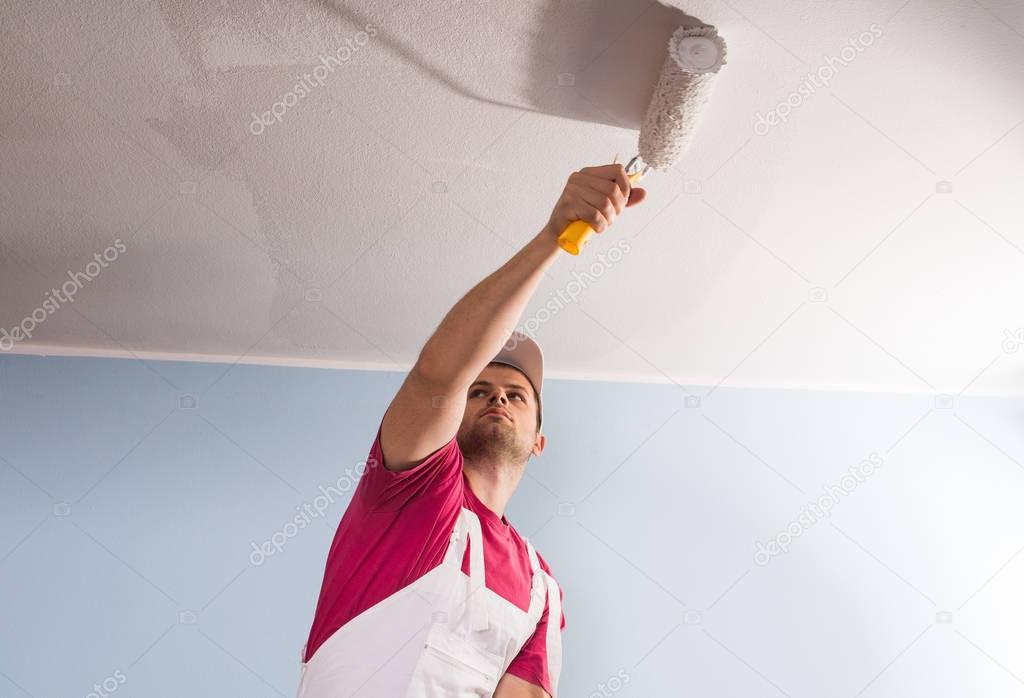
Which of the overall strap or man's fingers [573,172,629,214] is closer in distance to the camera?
man's fingers [573,172,629,214]

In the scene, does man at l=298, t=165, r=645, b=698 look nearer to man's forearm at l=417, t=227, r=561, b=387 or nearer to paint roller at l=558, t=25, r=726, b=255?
man's forearm at l=417, t=227, r=561, b=387

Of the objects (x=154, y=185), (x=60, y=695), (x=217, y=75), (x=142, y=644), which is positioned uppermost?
(x=217, y=75)

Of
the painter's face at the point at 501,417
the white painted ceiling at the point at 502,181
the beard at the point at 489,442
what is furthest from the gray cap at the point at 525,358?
the white painted ceiling at the point at 502,181

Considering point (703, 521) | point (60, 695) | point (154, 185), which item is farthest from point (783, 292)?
point (60, 695)

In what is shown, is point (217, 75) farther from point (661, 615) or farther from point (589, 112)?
point (661, 615)

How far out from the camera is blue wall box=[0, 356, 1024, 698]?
206 cm

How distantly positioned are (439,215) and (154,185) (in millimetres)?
535

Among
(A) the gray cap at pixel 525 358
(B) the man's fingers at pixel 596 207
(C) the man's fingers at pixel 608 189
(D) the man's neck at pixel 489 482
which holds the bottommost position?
(D) the man's neck at pixel 489 482

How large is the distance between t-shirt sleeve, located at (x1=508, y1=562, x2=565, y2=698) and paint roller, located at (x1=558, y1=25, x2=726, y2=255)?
789 mm

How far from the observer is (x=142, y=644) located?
2027 millimetres

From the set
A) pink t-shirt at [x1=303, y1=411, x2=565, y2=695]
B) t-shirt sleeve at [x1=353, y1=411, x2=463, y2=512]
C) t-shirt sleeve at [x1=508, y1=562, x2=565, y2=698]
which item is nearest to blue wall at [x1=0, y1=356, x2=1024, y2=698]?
t-shirt sleeve at [x1=508, y1=562, x2=565, y2=698]

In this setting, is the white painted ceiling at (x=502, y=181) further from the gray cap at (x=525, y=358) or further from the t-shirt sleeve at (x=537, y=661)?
the t-shirt sleeve at (x=537, y=661)

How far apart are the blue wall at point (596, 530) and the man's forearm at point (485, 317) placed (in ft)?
4.47

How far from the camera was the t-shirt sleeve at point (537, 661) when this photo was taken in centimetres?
146
